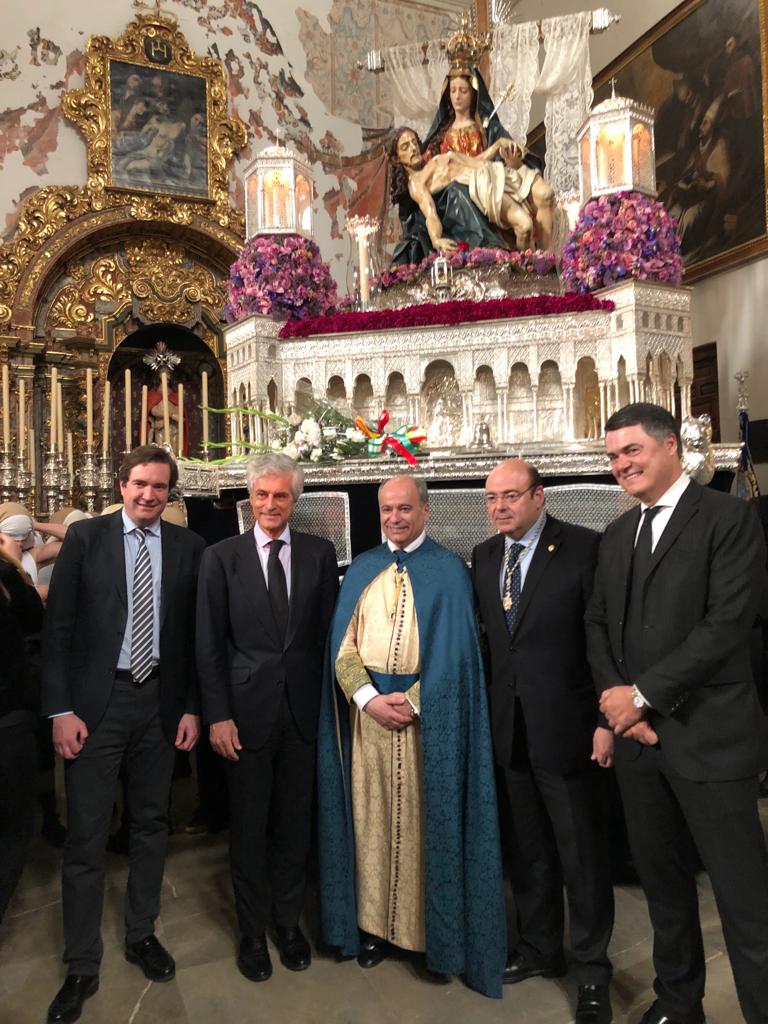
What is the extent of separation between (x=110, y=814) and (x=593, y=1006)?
167 cm

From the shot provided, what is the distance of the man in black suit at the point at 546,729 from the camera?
255 cm

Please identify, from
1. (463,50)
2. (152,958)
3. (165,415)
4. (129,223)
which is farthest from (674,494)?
(129,223)

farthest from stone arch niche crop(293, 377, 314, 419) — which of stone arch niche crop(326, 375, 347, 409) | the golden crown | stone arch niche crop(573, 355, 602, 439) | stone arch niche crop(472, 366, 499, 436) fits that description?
the golden crown

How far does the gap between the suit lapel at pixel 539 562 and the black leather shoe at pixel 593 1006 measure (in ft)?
3.66

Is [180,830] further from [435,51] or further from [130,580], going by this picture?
[435,51]

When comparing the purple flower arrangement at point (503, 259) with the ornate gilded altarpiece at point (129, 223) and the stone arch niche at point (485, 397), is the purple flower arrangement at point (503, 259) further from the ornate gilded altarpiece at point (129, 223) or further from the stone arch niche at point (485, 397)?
the ornate gilded altarpiece at point (129, 223)

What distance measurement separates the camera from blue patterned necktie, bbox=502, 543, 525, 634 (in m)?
2.67

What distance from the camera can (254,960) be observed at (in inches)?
108

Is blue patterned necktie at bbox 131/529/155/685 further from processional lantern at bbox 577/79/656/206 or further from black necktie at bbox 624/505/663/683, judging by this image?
processional lantern at bbox 577/79/656/206

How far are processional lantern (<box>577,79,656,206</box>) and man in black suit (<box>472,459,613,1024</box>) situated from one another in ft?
12.3

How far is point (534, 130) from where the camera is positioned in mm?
11594

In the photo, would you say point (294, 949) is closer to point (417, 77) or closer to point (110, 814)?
point (110, 814)

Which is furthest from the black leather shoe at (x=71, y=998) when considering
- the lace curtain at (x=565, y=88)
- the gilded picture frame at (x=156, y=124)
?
the gilded picture frame at (x=156, y=124)

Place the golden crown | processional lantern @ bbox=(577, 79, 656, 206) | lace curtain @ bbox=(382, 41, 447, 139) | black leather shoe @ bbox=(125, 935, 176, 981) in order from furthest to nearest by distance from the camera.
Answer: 1. lace curtain @ bbox=(382, 41, 447, 139)
2. the golden crown
3. processional lantern @ bbox=(577, 79, 656, 206)
4. black leather shoe @ bbox=(125, 935, 176, 981)
